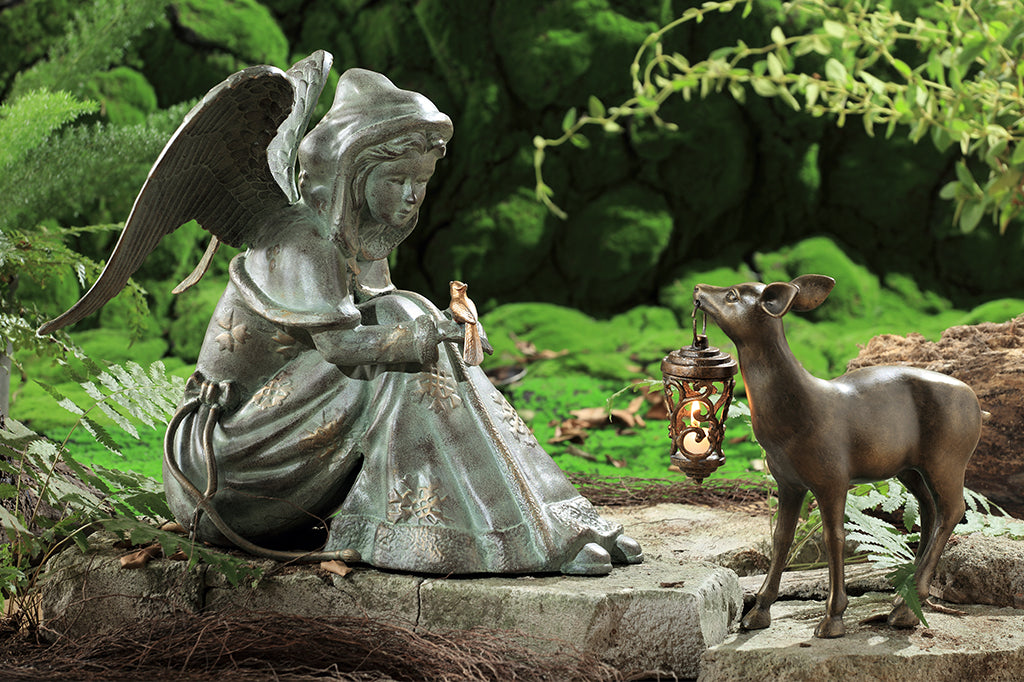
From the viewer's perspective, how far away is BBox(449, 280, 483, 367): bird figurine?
256 centimetres

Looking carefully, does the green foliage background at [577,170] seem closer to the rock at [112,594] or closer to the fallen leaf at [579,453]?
the fallen leaf at [579,453]

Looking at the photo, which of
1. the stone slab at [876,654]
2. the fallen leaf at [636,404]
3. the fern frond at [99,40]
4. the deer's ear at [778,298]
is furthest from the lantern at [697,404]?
the fern frond at [99,40]

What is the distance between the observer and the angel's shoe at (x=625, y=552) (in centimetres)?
275

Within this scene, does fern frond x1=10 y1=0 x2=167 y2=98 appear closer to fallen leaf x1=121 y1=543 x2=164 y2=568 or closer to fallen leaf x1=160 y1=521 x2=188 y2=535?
fallen leaf x1=160 y1=521 x2=188 y2=535

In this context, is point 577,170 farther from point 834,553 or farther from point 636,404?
point 834,553

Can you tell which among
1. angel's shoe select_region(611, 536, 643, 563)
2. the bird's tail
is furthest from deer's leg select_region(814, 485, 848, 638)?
the bird's tail

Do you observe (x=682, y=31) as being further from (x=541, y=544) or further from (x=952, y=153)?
(x=541, y=544)

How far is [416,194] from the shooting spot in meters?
2.74

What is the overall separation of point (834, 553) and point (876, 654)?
225 mm

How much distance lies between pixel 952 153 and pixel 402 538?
16.7 ft

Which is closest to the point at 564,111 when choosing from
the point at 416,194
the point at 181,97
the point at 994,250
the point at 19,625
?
the point at 181,97

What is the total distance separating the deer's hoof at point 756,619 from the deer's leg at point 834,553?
0.13 metres

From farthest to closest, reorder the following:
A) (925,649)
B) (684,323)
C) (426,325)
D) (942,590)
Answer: (684,323) < (942,590) < (426,325) < (925,649)

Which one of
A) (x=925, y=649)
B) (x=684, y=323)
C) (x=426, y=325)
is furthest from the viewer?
(x=684, y=323)
